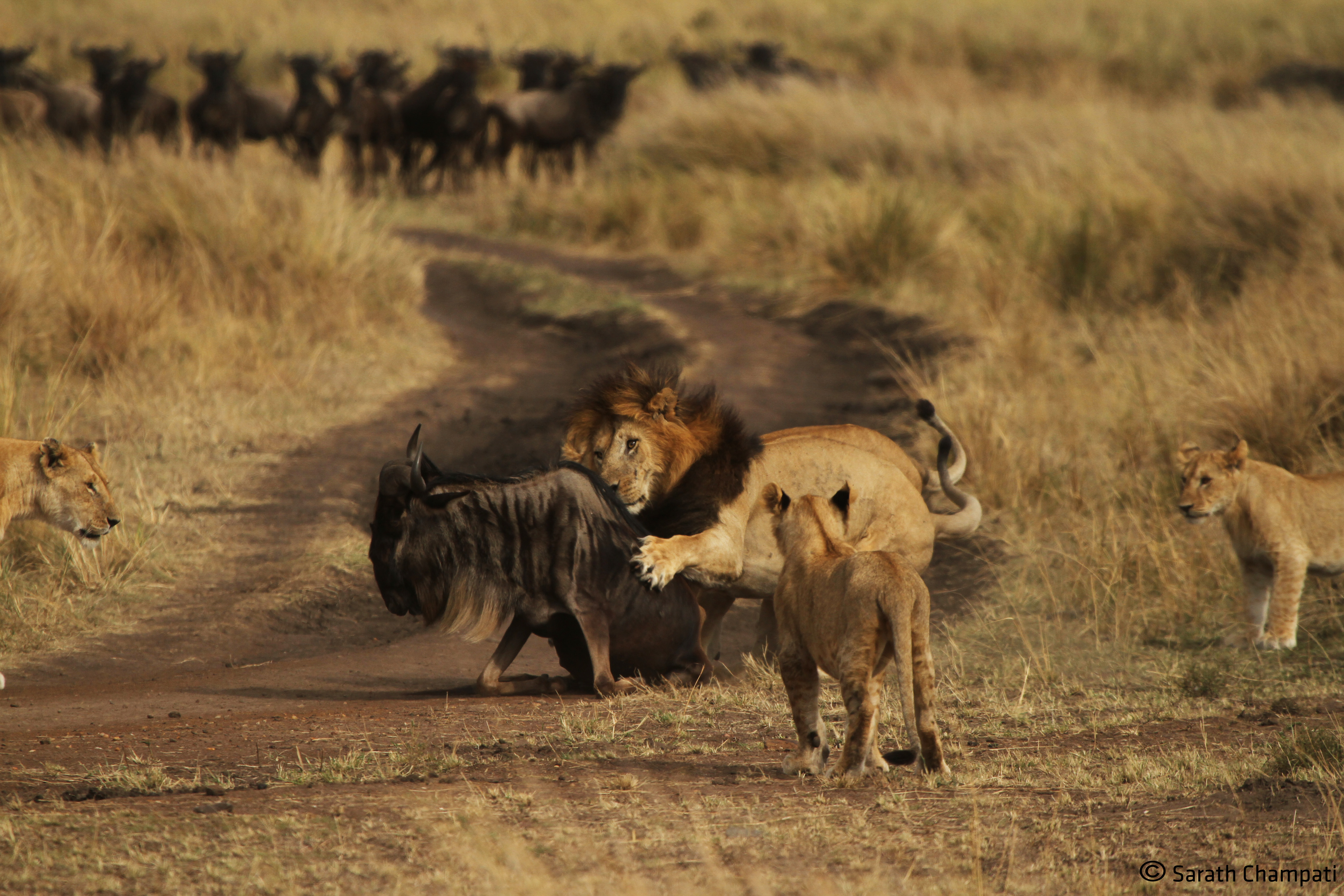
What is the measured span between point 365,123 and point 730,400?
15.5 meters

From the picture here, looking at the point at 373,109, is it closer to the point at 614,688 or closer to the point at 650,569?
the point at 614,688

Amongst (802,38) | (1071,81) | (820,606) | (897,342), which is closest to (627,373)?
(820,606)

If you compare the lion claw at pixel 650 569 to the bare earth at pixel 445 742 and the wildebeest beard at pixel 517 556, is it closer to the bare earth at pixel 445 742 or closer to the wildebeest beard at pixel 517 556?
the wildebeest beard at pixel 517 556

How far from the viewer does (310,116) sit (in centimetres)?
2403

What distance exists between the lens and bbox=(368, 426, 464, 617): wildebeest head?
5.89 meters

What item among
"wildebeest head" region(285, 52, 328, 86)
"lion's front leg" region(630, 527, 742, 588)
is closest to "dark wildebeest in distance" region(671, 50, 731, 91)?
"wildebeest head" region(285, 52, 328, 86)

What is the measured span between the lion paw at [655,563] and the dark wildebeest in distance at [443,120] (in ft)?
67.4

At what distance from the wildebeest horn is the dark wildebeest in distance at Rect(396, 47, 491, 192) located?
19.9 meters

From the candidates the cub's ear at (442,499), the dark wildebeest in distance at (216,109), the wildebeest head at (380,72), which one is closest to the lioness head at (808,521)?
the cub's ear at (442,499)

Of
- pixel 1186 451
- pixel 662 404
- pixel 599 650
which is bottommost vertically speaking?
pixel 599 650

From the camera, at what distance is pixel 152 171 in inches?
Answer: 530

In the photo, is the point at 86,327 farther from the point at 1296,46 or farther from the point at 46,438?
the point at 1296,46

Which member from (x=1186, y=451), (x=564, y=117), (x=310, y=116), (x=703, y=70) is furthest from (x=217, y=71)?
(x=1186, y=451)

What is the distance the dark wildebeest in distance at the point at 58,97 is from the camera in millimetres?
21750
